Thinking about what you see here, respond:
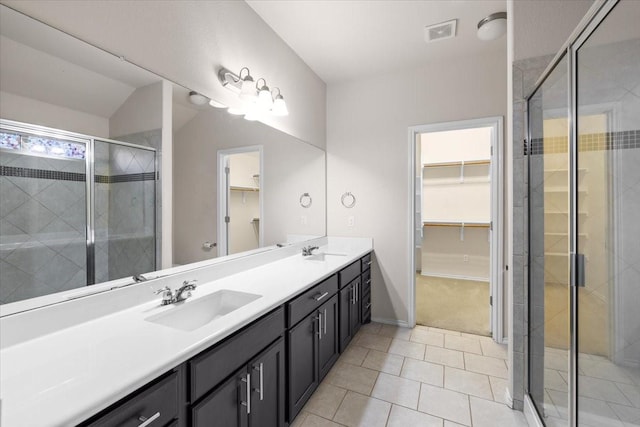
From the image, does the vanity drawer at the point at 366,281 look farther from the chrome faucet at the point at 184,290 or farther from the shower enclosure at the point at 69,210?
the shower enclosure at the point at 69,210

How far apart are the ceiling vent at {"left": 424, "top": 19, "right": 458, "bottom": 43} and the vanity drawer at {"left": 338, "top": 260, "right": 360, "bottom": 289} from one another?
2.09 metres

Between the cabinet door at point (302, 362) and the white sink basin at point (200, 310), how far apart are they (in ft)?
1.14

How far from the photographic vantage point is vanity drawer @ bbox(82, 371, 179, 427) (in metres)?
0.73

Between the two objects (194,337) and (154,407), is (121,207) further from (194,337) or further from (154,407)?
(154,407)

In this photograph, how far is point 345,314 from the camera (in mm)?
2430

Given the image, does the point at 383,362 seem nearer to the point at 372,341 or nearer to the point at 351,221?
the point at 372,341

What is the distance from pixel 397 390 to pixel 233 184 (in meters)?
1.88

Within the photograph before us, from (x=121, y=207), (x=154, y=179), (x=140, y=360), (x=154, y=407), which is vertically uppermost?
(x=154, y=179)

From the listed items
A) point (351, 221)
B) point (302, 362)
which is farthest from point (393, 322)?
point (302, 362)

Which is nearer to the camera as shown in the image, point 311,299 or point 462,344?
point 311,299

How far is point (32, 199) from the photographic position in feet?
3.38

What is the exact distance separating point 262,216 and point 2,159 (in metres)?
1.60

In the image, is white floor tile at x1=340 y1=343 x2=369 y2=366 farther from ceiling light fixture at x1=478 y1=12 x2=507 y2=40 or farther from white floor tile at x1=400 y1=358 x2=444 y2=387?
ceiling light fixture at x1=478 y1=12 x2=507 y2=40

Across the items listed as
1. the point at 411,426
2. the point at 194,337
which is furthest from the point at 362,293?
the point at 194,337
